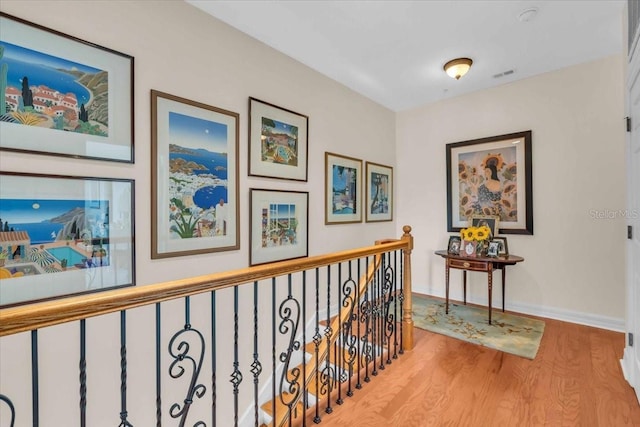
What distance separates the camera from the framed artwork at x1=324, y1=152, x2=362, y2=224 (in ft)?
11.8

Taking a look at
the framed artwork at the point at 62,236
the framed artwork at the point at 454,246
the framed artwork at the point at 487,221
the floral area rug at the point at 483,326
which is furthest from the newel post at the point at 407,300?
the framed artwork at the point at 62,236

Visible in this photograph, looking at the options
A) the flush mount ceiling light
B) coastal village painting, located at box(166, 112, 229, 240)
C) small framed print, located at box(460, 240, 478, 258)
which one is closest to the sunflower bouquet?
small framed print, located at box(460, 240, 478, 258)

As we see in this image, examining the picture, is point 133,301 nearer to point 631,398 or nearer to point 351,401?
point 351,401

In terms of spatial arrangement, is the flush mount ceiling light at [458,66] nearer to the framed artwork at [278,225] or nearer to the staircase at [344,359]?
the framed artwork at [278,225]

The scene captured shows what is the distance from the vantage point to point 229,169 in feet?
8.46

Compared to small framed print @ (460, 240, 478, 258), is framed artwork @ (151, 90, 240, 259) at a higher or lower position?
higher

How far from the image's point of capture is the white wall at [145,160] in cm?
171

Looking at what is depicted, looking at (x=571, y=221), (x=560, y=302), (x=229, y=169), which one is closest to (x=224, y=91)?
(x=229, y=169)

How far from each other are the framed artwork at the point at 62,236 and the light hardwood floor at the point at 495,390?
5.56 ft

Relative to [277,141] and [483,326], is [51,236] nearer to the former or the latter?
[277,141]

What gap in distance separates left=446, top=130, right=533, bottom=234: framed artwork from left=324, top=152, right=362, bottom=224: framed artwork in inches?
51.0

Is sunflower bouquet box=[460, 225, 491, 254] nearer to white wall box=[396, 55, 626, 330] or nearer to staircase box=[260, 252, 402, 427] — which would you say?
white wall box=[396, 55, 626, 330]

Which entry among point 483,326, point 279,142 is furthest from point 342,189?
point 483,326

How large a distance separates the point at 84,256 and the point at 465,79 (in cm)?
411
